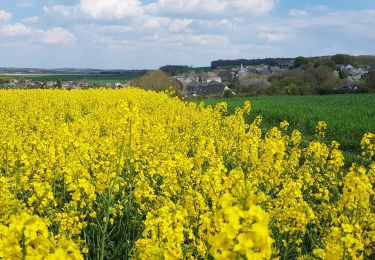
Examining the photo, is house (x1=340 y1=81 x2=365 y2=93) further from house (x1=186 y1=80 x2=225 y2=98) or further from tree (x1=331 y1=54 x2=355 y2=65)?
tree (x1=331 y1=54 x2=355 y2=65)

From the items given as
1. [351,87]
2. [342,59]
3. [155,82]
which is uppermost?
[342,59]

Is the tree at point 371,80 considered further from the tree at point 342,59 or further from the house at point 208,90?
the tree at point 342,59

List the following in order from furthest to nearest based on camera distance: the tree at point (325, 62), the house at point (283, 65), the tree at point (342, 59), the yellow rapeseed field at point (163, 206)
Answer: the house at point (283, 65) < the tree at point (342, 59) < the tree at point (325, 62) < the yellow rapeseed field at point (163, 206)

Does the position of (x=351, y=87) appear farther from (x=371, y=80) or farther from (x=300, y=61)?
(x=300, y=61)

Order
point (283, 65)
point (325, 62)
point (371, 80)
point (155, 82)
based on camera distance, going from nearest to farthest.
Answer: point (155, 82)
point (371, 80)
point (325, 62)
point (283, 65)

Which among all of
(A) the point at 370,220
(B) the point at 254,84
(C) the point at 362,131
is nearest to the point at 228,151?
(A) the point at 370,220

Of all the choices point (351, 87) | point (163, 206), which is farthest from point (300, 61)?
point (163, 206)

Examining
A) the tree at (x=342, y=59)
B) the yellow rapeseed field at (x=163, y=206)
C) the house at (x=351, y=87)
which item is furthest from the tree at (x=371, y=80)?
the tree at (x=342, y=59)

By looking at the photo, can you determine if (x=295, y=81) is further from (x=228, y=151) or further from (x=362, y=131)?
(x=228, y=151)

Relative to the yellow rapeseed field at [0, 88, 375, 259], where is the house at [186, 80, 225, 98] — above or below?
below

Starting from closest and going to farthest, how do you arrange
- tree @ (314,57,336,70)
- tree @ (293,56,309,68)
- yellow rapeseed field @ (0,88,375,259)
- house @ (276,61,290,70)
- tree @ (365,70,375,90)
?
1. yellow rapeseed field @ (0,88,375,259)
2. tree @ (365,70,375,90)
3. tree @ (314,57,336,70)
4. tree @ (293,56,309,68)
5. house @ (276,61,290,70)

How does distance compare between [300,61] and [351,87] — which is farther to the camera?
[300,61]

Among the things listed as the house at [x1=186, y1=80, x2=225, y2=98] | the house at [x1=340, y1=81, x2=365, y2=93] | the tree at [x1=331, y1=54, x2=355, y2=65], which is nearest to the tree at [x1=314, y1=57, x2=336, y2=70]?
the tree at [x1=331, y1=54, x2=355, y2=65]

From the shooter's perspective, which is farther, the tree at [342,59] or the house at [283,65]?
the house at [283,65]
